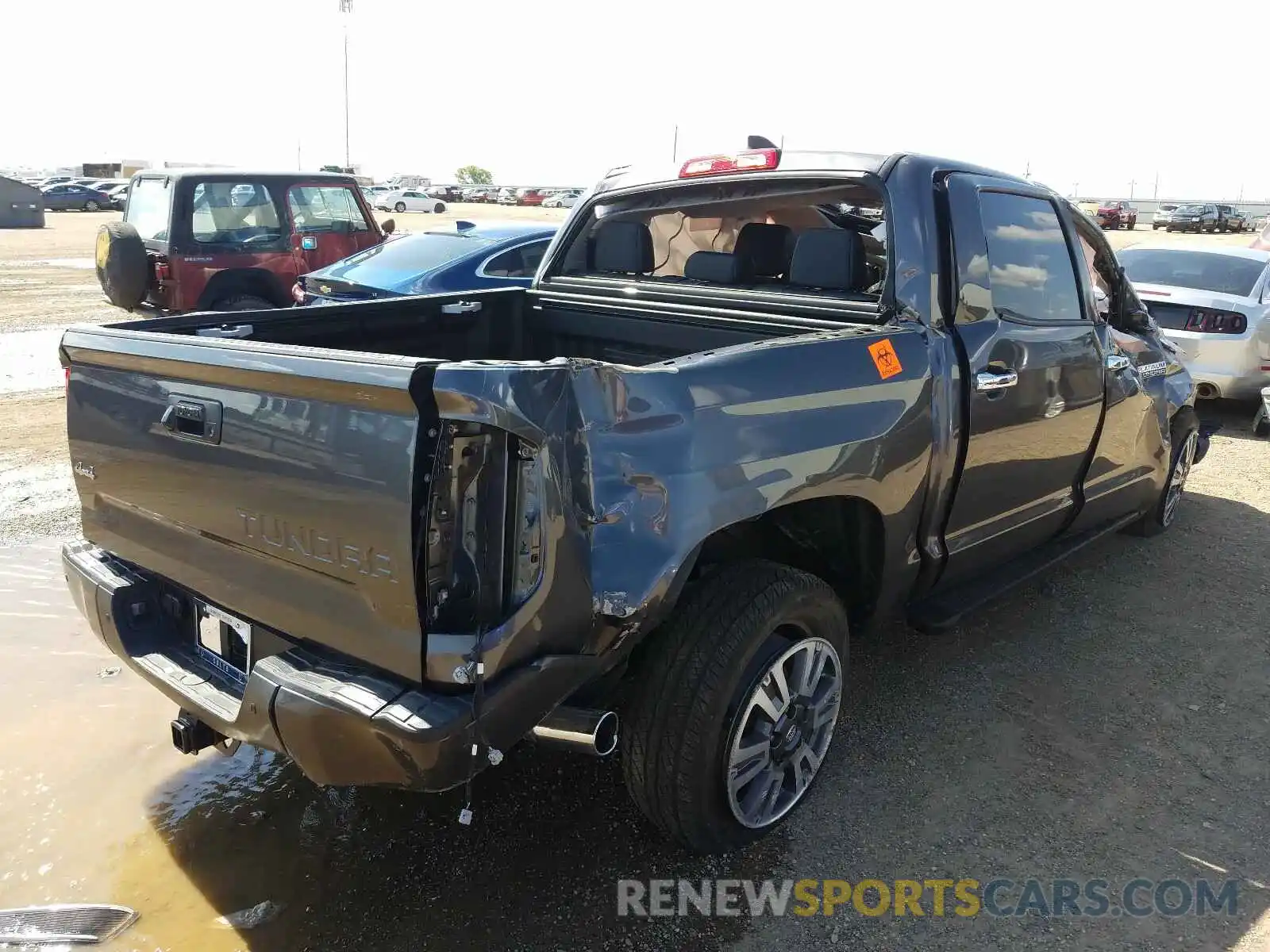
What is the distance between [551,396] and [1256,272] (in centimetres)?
898

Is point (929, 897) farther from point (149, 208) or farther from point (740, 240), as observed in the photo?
point (149, 208)

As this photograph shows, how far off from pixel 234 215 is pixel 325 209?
99cm

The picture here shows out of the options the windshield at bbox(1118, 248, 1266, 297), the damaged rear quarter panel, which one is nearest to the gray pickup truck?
the damaged rear quarter panel

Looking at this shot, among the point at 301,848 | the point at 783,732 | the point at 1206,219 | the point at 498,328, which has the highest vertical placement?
the point at 1206,219

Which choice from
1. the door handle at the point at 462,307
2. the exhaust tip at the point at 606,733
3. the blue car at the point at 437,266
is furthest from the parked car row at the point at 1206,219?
the exhaust tip at the point at 606,733

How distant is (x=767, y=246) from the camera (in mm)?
4211

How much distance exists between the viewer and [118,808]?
9.97ft

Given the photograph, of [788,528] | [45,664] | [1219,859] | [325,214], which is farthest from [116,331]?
[325,214]

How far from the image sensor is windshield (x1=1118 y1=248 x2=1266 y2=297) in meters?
8.65

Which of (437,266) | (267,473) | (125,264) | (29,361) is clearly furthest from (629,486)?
(29,361)

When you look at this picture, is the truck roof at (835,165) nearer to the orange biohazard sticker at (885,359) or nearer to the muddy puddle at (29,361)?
the orange biohazard sticker at (885,359)

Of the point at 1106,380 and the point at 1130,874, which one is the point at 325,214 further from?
the point at 1130,874

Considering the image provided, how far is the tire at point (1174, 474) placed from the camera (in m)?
5.43

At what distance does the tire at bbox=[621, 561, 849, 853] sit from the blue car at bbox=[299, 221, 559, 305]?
546 cm
